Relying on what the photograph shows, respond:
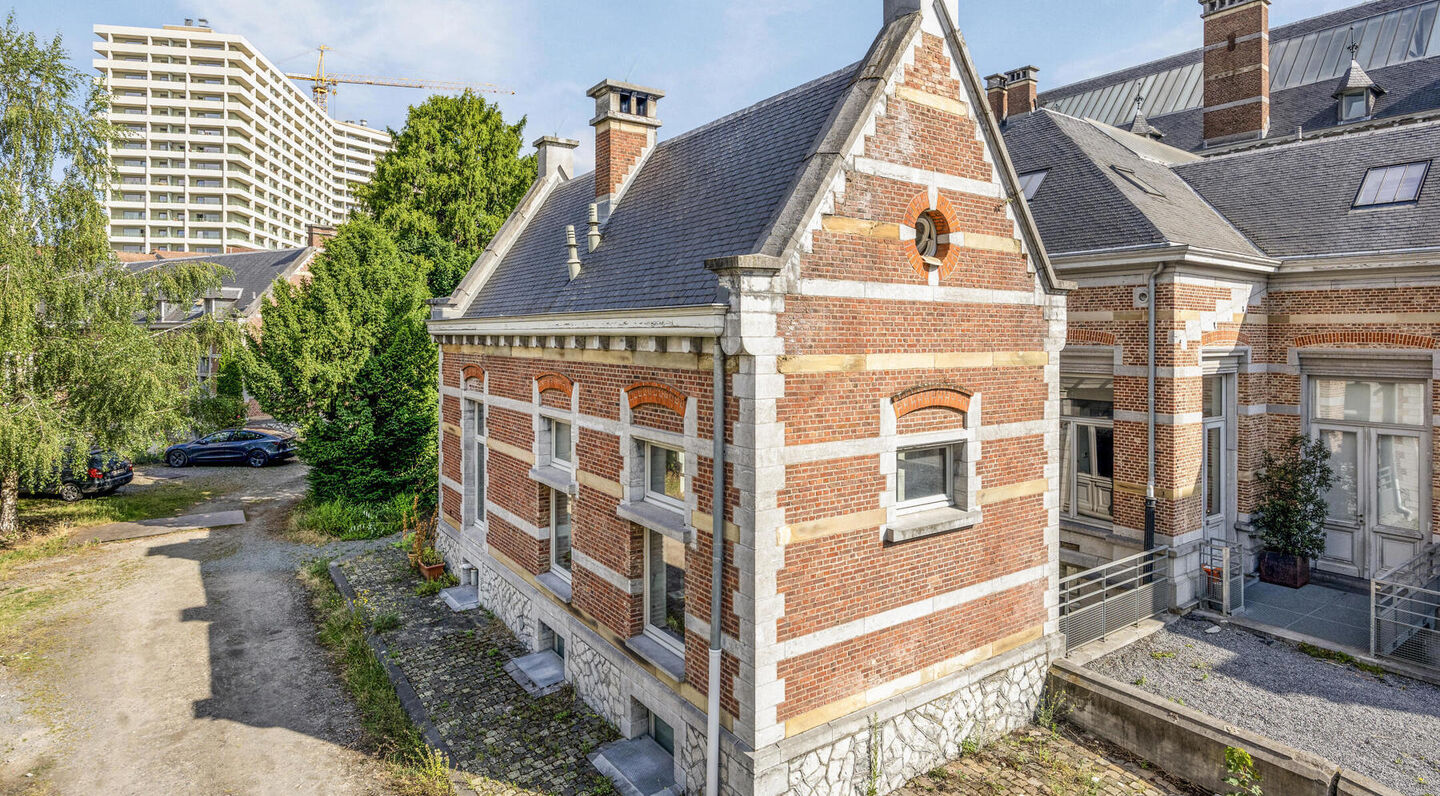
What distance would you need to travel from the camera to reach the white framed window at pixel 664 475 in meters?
8.09

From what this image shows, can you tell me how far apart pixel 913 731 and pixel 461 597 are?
9122 mm

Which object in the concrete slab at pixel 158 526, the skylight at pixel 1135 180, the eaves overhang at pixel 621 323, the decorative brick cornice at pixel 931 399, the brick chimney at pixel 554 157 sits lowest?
the concrete slab at pixel 158 526

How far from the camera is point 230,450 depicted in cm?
2925

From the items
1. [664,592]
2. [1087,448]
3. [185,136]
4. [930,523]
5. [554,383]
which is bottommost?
[664,592]

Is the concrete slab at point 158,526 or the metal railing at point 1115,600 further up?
the metal railing at point 1115,600

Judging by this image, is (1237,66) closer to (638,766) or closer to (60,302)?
(638,766)

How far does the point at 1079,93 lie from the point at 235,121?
77.3m

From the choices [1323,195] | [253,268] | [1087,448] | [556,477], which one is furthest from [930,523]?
[253,268]

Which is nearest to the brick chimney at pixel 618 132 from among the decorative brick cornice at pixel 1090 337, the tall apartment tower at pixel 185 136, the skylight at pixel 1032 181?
the skylight at pixel 1032 181

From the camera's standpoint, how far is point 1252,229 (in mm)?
13930

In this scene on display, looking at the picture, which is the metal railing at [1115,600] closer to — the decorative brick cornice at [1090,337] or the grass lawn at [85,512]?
the decorative brick cornice at [1090,337]

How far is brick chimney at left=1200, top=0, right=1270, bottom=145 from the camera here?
19984mm

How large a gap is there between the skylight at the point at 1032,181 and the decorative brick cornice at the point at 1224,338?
4383 millimetres

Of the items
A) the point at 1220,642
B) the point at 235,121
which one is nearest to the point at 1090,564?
the point at 1220,642
